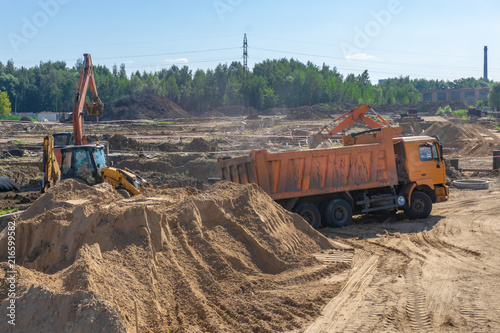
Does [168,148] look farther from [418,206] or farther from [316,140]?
[418,206]

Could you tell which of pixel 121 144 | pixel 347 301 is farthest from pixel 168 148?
pixel 347 301

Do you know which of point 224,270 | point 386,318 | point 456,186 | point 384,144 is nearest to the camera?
point 386,318

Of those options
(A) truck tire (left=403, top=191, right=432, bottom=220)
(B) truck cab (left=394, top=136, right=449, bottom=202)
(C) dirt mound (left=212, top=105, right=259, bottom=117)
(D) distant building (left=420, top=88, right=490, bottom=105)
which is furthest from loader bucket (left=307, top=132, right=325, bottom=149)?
(D) distant building (left=420, top=88, right=490, bottom=105)

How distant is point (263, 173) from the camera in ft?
42.2

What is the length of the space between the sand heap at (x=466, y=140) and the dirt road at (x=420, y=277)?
61.7 feet

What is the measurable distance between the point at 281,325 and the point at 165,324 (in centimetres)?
163

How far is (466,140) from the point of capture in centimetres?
3516

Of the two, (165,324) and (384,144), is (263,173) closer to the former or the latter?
(384,144)

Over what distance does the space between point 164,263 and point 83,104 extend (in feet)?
37.5

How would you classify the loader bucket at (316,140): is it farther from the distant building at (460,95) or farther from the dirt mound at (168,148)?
the distant building at (460,95)

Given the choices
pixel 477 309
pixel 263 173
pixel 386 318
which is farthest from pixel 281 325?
pixel 263 173

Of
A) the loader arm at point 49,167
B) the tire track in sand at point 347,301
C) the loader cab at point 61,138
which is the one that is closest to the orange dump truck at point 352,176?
the tire track in sand at point 347,301

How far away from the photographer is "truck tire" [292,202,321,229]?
1329cm

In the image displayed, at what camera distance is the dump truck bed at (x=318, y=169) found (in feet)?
42.4
